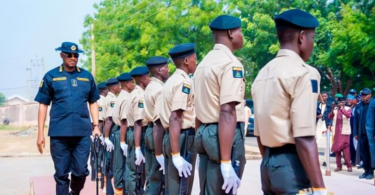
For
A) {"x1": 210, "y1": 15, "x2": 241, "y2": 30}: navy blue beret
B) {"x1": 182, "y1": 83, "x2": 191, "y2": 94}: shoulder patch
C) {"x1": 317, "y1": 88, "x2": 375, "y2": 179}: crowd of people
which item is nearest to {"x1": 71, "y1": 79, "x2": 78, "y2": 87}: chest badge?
{"x1": 182, "y1": 83, "x2": 191, "y2": 94}: shoulder patch

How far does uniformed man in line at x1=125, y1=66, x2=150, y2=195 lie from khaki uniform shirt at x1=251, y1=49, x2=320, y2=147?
3.65 meters

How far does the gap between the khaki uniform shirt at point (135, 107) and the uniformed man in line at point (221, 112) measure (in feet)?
8.59

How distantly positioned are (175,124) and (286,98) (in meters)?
1.96

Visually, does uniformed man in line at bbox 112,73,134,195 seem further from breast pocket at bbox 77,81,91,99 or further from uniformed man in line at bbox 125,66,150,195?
breast pocket at bbox 77,81,91,99

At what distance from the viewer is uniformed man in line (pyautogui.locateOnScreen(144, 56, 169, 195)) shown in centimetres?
601

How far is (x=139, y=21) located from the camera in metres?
22.1

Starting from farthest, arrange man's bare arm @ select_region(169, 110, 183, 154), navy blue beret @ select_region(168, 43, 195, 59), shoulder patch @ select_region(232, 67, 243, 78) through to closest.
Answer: navy blue beret @ select_region(168, 43, 195, 59)
man's bare arm @ select_region(169, 110, 183, 154)
shoulder patch @ select_region(232, 67, 243, 78)

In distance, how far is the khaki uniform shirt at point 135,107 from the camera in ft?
23.1

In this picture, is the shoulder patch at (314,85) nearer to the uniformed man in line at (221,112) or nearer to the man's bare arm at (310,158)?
the man's bare arm at (310,158)

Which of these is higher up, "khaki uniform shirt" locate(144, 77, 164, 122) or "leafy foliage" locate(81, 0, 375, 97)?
"leafy foliage" locate(81, 0, 375, 97)

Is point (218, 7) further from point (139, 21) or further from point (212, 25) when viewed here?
point (212, 25)

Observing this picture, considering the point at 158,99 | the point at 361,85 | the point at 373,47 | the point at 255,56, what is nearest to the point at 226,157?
the point at 158,99

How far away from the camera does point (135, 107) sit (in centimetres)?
737

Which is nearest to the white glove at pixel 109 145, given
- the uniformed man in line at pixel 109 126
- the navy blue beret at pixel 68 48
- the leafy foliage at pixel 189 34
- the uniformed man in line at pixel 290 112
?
the uniformed man in line at pixel 109 126
